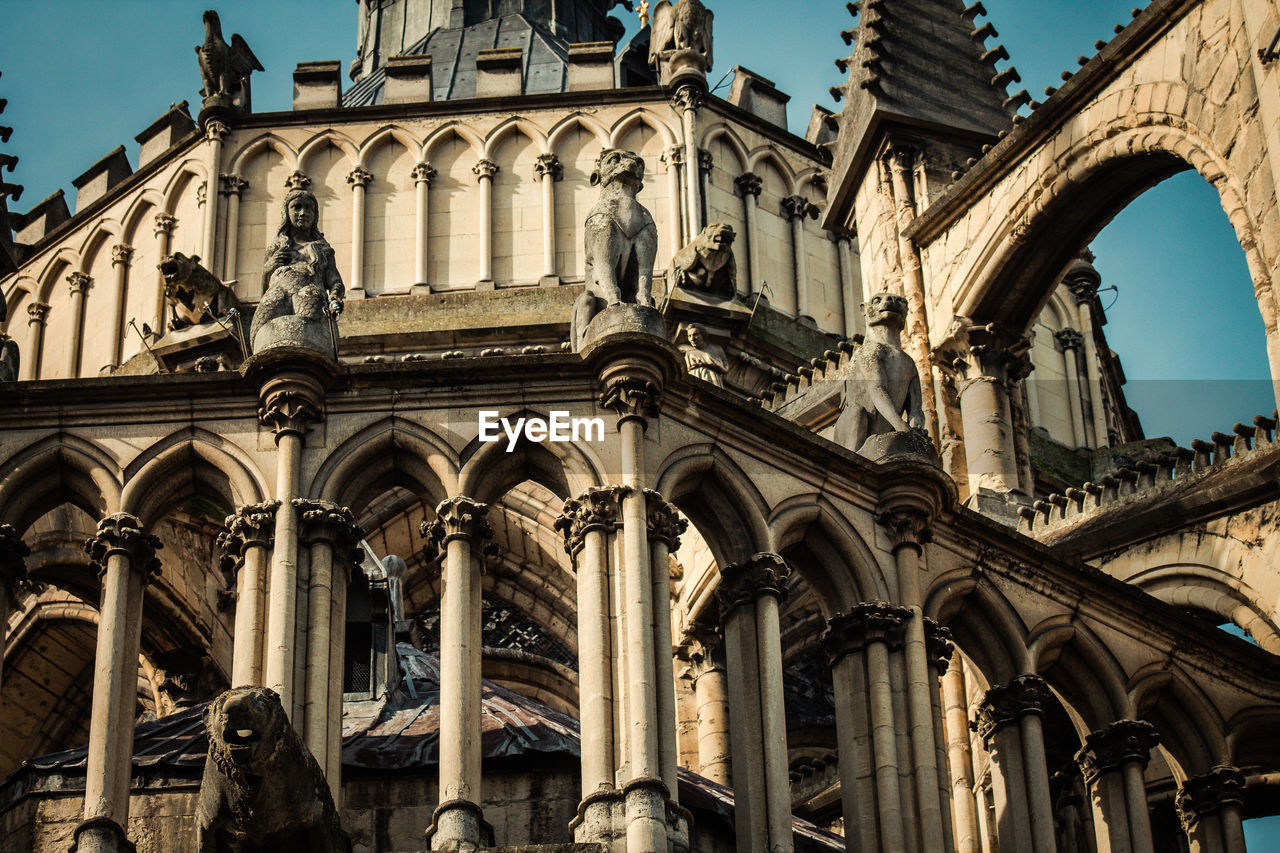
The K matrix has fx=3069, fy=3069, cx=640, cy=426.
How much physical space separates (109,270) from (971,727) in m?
19.0

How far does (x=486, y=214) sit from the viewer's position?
141 ft

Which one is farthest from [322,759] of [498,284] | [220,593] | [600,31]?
[600,31]

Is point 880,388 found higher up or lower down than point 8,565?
higher up

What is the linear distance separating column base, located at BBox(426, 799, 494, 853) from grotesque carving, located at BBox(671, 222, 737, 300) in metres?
17.6

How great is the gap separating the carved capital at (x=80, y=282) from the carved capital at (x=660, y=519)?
21.6 metres

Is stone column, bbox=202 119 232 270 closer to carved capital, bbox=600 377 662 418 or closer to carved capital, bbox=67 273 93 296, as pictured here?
carved capital, bbox=67 273 93 296

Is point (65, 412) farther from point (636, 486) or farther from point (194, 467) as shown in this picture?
point (636, 486)

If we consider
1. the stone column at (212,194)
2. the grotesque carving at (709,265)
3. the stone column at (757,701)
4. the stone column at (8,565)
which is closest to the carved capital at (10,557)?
the stone column at (8,565)

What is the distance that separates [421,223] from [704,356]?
5546 millimetres

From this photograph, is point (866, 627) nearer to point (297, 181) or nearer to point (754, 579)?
point (754, 579)

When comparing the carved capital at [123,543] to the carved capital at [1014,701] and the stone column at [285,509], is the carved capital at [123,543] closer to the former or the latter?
the stone column at [285,509]

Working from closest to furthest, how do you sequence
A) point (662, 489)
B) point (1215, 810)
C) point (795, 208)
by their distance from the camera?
point (662, 489), point (1215, 810), point (795, 208)

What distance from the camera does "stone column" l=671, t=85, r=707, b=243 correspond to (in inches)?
1687

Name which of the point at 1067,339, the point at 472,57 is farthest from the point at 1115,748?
the point at 472,57
